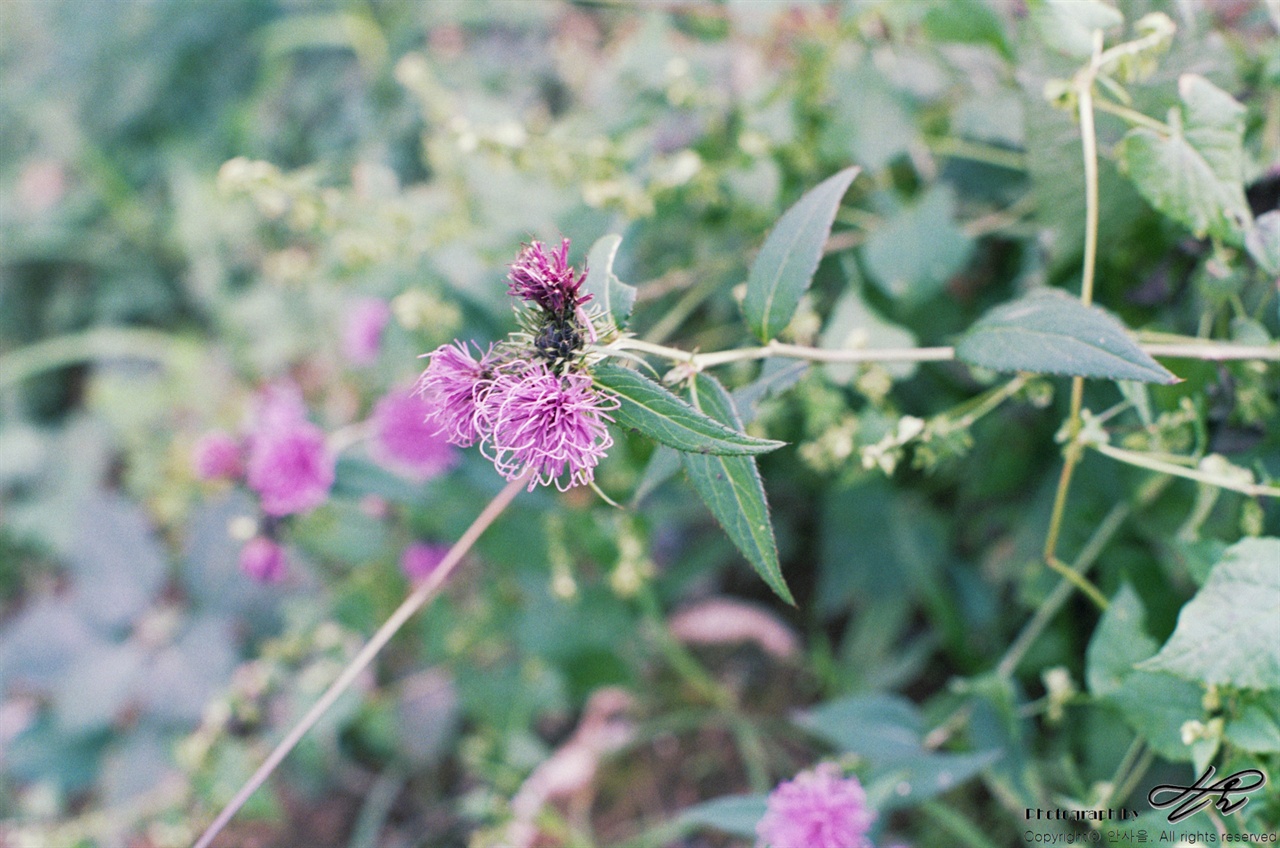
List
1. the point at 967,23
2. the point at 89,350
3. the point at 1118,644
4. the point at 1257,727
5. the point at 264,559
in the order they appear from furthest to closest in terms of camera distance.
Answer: the point at 89,350 → the point at 264,559 → the point at 967,23 → the point at 1118,644 → the point at 1257,727

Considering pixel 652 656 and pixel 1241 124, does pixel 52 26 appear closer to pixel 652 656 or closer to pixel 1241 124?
pixel 652 656

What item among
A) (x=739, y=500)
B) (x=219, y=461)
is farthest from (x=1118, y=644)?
(x=219, y=461)

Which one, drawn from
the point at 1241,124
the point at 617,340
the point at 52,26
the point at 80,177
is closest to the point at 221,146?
the point at 80,177

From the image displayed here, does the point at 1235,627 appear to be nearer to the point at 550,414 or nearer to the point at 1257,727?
the point at 1257,727

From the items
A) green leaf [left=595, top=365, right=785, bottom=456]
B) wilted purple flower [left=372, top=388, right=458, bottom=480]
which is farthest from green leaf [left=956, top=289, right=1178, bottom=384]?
wilted purple flower [left=372, top=388, right=458, bottom=480]

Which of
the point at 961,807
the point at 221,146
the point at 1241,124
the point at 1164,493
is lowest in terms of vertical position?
the point at 961,807

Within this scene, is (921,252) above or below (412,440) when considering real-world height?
below
